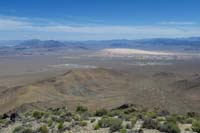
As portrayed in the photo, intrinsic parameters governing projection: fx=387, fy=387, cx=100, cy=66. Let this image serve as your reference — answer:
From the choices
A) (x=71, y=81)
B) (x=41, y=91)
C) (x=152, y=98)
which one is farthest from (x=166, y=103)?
(x=71, y=81)

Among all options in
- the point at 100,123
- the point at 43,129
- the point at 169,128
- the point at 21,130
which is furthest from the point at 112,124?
the point at 21,130

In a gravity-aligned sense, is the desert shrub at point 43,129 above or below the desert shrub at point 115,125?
below

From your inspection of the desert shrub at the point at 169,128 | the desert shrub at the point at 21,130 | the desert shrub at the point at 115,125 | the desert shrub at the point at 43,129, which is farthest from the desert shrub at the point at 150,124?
the desert shrub at the point at 21,130

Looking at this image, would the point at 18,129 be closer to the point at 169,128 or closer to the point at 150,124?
the point at 150,124

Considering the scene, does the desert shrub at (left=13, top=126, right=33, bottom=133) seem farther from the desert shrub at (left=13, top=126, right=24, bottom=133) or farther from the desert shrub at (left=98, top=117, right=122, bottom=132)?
the desert shrub at (left=98, top=117, right=122, bottom=132)

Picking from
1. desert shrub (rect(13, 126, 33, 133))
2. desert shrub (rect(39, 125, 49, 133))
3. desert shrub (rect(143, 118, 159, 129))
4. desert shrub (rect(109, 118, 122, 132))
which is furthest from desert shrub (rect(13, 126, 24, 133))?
desert shrub (rect(143, 118, 159, 129))

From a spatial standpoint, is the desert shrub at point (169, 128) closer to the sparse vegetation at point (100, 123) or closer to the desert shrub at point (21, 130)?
the sparse vegetation at point (100, 123)

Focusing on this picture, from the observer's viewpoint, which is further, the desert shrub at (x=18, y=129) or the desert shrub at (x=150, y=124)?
the desert shrub at (x=18, y=129)

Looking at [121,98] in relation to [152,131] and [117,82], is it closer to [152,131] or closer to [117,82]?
[117,82]

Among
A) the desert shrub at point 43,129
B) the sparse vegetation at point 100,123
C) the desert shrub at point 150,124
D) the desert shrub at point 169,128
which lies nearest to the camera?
the desert shrub at point 169,128

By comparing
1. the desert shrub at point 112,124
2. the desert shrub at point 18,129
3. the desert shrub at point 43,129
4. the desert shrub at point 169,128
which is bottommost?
the desert shrub at point 18,129

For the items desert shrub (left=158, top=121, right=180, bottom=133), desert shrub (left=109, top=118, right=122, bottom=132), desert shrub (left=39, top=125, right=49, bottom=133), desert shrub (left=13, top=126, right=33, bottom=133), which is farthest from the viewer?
desert shrub (left=13, top=126, right=33, bottom=133)
